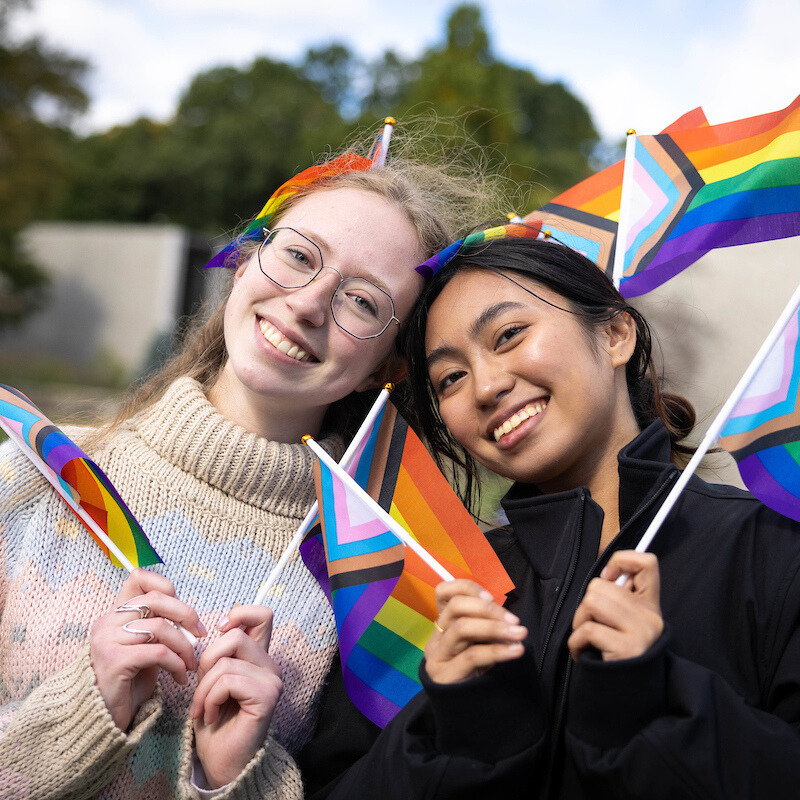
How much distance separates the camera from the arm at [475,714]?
1.61 m

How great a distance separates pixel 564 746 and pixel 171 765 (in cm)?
95

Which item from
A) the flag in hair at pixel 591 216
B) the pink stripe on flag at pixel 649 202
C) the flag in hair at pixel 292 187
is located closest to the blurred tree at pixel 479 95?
the flag in hair at pixel 591 216

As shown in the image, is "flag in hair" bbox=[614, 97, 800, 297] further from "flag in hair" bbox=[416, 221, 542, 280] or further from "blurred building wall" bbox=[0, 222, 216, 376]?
"blurred building wall" bbox=[0, 222, 216, 376]

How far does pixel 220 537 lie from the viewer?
7.75 feet

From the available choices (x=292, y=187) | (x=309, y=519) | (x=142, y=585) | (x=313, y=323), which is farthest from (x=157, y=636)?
(x=292, y=187)

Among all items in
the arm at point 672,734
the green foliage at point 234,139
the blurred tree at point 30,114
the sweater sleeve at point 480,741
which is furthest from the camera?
the green foliage at point 234,139

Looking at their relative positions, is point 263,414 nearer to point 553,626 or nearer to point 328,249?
point 328,249

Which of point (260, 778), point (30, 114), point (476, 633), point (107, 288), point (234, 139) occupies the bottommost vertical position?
point (107, 288)

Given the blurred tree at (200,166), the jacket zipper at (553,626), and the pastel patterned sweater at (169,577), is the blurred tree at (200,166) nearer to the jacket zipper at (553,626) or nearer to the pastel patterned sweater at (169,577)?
the pastel patterned sweater at (169,577)

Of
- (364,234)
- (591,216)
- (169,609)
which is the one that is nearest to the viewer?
(169,609)

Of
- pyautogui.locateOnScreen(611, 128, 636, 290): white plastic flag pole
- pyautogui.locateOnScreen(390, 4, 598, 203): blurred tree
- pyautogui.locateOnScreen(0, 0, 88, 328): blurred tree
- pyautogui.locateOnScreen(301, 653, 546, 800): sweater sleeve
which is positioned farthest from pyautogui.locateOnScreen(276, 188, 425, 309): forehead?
pyautogui.locateOnScreen(0, 0, 88, 328): blurred tree

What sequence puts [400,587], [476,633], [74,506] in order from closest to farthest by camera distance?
[476,633] < [400,587] < [74,506]

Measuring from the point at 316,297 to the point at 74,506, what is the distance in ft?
2.69

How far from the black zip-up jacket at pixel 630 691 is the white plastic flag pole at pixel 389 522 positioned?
0.83 ft
